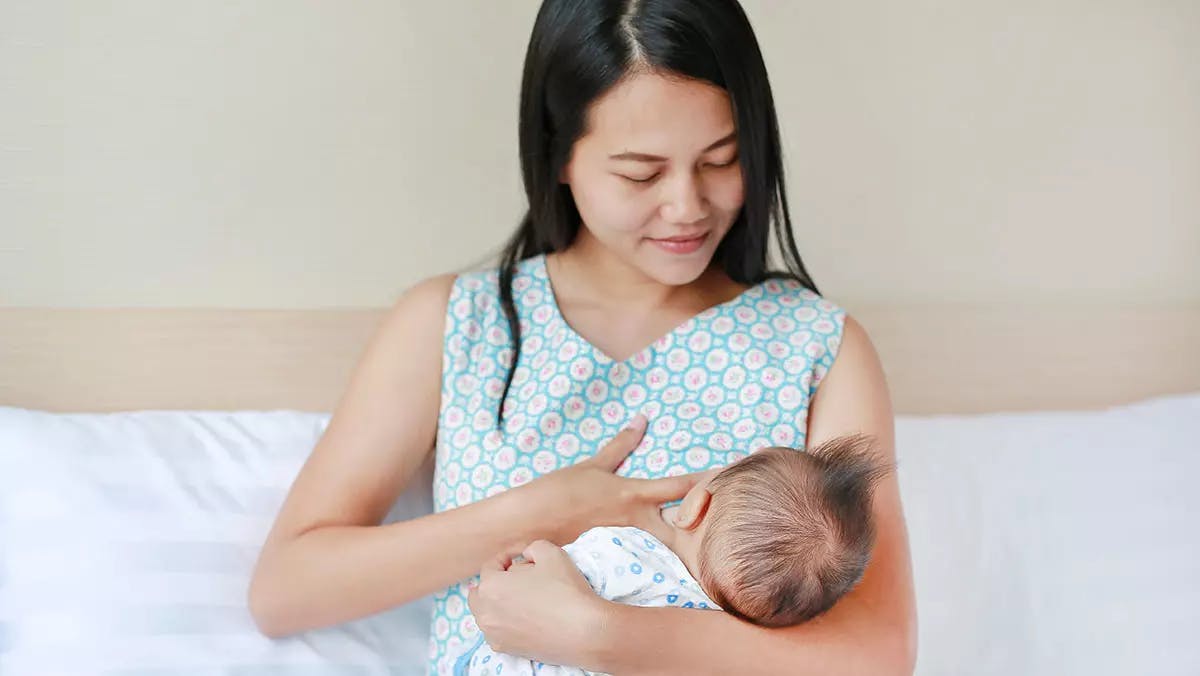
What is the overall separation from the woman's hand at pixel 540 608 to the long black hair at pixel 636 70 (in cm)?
30

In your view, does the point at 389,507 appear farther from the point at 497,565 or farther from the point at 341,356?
the point at 341,356

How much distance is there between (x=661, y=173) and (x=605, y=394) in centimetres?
30

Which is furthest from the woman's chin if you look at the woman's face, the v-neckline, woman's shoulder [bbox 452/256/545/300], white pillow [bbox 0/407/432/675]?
white pillow [bbox 0/407/432/675]

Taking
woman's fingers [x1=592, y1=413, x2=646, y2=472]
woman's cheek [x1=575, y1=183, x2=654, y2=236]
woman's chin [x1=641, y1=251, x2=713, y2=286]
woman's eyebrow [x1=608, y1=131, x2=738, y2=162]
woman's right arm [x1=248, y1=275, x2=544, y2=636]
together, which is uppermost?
woman's eyebrow [x1=608, y1=131, x2=738, y2=162]

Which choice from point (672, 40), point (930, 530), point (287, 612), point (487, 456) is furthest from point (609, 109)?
point (930, 530)

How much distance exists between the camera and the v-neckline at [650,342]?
1637mm

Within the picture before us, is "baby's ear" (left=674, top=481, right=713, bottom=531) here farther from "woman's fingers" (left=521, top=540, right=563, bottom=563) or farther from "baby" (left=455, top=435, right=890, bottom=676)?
"woman's fingers" (left=521, top=540, right=563, bottom=563)

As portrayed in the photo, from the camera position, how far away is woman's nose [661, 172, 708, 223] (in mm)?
1482

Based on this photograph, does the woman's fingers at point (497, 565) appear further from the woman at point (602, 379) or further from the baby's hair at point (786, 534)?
the baby's hair at point (786, 534)

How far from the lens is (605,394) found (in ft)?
5.33

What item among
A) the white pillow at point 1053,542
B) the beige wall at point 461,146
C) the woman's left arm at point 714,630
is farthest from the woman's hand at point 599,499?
the beige wall at point 461,146

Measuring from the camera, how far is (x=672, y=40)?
146cm

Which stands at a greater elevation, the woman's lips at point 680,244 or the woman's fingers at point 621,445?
the woman's lips at point 680,244

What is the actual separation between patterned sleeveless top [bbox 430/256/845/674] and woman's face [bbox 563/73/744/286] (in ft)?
0.43
